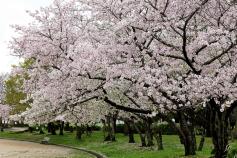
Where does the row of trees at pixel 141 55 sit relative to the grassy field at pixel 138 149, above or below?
above

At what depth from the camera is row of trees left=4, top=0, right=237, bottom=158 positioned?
54.9 feet

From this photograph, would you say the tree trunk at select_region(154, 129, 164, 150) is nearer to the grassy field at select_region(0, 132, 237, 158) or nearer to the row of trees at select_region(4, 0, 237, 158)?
the grassy field at select_region(0, 132, 237, 158)

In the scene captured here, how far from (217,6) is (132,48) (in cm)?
382

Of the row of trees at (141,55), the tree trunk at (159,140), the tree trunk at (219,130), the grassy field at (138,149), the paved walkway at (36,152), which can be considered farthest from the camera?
the paved walkway at (36,152)

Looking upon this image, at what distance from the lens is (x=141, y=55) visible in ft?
59.4

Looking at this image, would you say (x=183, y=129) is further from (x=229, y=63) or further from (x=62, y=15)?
(x=62, y=15)

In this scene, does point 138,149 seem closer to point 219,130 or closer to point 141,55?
point 219,130

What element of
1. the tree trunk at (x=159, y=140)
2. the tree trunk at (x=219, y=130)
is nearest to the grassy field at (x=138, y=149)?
the tree trunk at (x=159, y=140)

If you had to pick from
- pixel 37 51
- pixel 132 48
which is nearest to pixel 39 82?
pixel 37 51

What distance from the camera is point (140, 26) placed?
1744cm

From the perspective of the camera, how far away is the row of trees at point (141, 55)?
54.9 ft

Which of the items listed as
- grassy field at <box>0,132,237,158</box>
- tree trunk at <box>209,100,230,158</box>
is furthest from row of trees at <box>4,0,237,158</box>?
grassy field at <box>0,132,237,158</box>

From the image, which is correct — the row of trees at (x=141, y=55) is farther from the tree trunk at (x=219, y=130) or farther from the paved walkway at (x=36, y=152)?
the paved walkway at (x=36, y=152)

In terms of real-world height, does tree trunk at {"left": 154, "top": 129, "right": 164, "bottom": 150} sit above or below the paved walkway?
above
